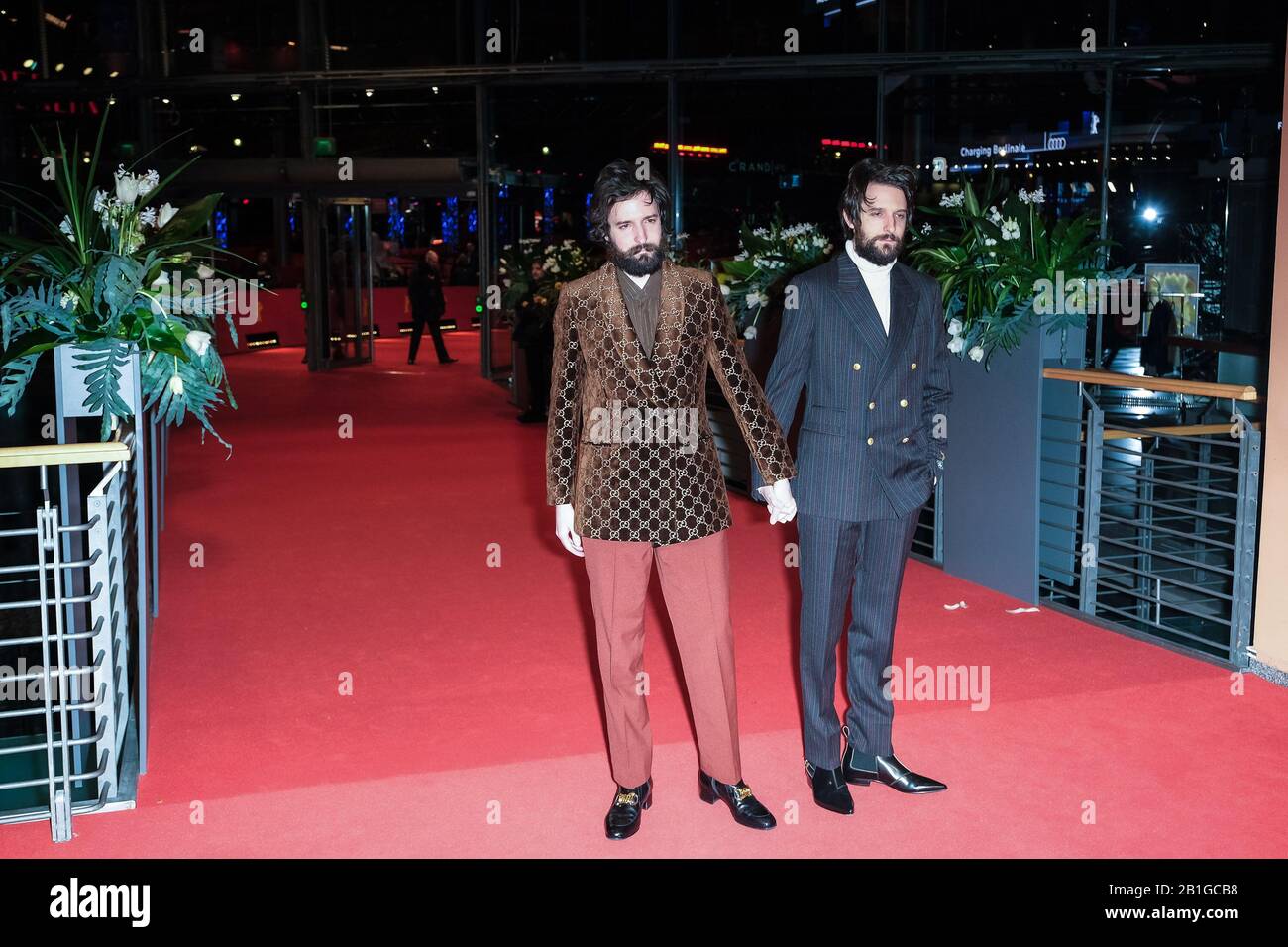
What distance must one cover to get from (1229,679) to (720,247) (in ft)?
35.7

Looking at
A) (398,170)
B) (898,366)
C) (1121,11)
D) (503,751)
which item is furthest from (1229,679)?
(398,170)

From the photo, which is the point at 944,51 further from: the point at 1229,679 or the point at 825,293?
the point at 825,293

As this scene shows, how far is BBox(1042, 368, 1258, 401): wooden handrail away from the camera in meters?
4.90

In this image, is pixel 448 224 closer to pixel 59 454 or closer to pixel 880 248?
pixel 59 454

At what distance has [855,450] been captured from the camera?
11.7ft

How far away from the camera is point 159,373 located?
4848 millimetres

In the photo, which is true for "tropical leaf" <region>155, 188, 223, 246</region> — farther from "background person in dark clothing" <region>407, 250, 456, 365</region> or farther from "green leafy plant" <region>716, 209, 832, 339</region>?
"background person in dark clothing" <region>407, 250, 456, 365</region>

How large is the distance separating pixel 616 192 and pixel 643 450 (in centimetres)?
65

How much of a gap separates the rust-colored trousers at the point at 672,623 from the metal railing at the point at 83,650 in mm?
1366

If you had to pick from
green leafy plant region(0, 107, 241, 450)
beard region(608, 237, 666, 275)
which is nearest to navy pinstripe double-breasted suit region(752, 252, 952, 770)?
beard region(608, 237, 666, 275)

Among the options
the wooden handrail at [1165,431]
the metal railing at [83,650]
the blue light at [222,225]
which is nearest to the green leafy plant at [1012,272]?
the wooden handrail at [1165,431]

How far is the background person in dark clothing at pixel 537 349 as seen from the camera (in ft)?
40.5

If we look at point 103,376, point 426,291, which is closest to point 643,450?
point 103,376

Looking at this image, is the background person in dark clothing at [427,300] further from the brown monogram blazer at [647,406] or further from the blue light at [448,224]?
the brown monogram blazer at [647,406]
